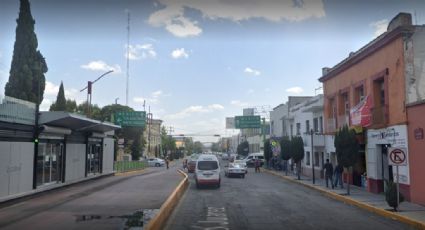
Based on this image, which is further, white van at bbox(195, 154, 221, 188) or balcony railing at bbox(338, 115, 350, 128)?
balcony railing at bbox(338, 115, 350, 128)

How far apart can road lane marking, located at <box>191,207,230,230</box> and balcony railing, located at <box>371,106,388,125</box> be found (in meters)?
10.8

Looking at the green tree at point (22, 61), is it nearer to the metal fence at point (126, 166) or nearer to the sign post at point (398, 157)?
the metal fence at point (126, 166)

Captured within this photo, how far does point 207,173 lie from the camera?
2867cm

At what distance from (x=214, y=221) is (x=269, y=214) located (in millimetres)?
2820

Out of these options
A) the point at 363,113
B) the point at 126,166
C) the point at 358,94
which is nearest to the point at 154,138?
the point at 126,166

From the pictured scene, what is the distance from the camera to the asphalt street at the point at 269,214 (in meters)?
14.1

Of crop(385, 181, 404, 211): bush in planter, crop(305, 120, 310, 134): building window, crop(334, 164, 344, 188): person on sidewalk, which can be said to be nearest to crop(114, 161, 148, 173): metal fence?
crop(305, 120, 310, 134): building window

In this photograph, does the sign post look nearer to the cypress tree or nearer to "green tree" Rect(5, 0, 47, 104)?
"green tree" Rect(5, 0, 47, 104)

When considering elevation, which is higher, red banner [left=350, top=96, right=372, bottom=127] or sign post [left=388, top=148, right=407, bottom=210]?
red banner [left=350, top=96, right=372, bottom=127]

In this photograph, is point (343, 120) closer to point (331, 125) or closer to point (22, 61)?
point (331, 125)

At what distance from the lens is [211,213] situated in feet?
55.3

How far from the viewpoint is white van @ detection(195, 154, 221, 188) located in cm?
2856

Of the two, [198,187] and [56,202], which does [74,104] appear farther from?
[56,202]

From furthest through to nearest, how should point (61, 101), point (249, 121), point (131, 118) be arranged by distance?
point (249, 121), point (61, 101), point (131, 118)
